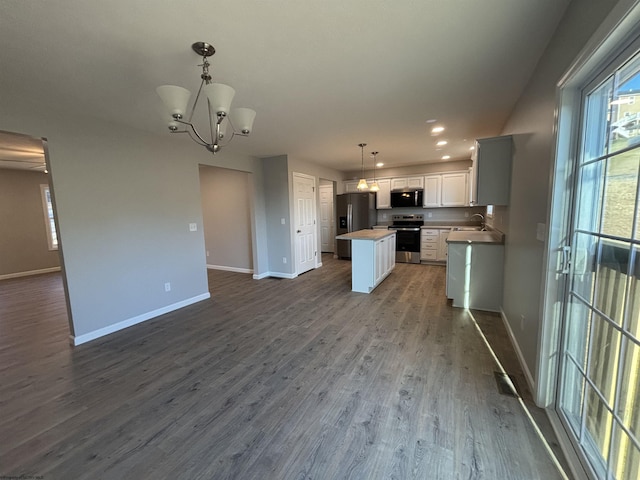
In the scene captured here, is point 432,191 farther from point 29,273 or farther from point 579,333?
point 29,273

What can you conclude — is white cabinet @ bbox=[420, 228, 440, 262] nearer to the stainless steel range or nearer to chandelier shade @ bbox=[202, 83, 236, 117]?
the stainless steel range

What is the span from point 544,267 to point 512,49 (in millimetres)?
1587

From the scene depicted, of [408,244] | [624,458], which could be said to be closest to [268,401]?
[624,458]

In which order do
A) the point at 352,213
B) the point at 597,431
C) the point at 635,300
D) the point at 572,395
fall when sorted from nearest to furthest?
the point at 635,300
the point at 597,431
the point at 572,395
the point at 352,213

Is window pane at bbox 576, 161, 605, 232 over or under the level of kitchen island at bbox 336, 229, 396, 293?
over

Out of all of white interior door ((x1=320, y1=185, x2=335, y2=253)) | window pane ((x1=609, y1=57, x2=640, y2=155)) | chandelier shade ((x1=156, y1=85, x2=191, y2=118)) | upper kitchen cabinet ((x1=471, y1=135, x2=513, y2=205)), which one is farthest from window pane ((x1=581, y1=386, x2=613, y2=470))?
white interior door ((x1=320, y1=185, x2=335, y2=253))

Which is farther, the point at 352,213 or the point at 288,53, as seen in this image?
the point at 352,213

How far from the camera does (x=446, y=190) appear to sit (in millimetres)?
6422

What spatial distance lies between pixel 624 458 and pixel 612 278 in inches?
29.7

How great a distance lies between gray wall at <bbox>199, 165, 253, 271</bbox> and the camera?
5.84 m

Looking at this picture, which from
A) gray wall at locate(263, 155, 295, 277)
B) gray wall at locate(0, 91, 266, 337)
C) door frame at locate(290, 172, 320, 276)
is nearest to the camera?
gray wall at locate(0, 91, 266, 337)

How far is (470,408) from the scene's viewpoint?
182cm

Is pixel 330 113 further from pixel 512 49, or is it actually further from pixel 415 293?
pixel 415 293

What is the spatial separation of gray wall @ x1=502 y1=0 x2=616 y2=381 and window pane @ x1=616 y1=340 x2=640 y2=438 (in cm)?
75
